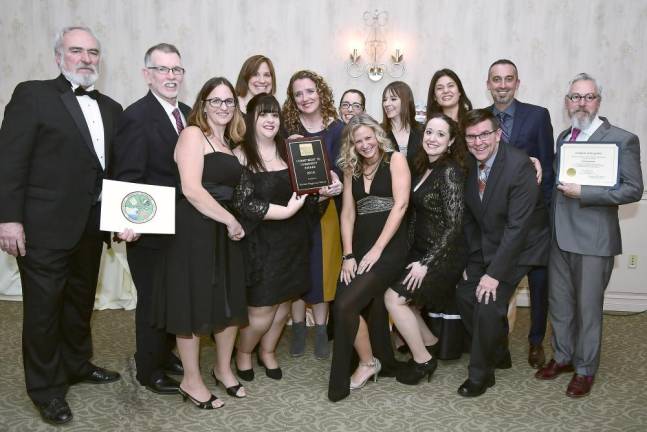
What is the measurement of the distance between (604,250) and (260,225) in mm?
1927

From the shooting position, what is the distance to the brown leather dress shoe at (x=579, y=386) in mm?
3096

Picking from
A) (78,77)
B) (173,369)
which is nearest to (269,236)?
Result: (173,369)

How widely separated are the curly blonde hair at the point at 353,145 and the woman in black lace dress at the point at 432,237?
0.80ft

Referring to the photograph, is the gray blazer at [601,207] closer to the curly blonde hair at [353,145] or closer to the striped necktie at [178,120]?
the curly blonde hair at [353,145]

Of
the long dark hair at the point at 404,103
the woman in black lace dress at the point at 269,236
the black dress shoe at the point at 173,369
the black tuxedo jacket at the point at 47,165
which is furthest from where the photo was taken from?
the long dark hair at the point at 404,103

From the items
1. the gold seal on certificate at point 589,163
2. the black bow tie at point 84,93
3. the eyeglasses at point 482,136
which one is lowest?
the gold seal on certificate at point 589,163

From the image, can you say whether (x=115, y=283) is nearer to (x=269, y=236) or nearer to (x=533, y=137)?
(x=269, y=236)

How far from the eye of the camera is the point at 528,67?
4.95m

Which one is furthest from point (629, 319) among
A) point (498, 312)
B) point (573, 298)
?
point (498, 312)

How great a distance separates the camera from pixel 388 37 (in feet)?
16.6

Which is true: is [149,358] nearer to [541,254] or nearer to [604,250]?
[541,254]

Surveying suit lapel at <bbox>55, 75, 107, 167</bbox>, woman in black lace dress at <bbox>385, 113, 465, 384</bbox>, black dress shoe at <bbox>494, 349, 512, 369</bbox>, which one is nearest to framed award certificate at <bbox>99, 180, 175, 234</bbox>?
suit lapel at <bbox>55, 75, 107, 167</bbox>

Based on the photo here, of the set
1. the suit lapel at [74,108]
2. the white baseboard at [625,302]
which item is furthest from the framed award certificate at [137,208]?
the white baseboard at [625,302]

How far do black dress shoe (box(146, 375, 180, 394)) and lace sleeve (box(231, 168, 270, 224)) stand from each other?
1099 mm
